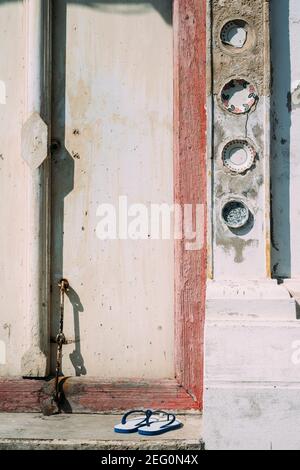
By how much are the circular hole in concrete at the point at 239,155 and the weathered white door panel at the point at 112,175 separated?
417 mm

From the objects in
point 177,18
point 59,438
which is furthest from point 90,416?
point 177,18

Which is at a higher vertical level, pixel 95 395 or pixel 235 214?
pixel 235 214

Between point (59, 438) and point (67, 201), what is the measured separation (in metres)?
1.35

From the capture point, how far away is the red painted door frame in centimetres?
470

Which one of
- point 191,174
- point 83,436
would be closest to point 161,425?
point 83,436

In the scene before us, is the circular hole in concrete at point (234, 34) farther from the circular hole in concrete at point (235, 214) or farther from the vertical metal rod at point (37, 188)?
the vertical metal rod at point (37, 188)

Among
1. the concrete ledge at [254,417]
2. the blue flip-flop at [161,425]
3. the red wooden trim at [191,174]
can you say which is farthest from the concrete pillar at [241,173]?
the blue flip-flop at [161,425]

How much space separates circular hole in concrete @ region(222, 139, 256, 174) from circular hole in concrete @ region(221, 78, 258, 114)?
0.17m

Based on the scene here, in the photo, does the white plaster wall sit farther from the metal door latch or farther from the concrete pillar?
the concrete pillar

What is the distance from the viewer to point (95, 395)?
4742 millimetres

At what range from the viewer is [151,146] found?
4.85 metres

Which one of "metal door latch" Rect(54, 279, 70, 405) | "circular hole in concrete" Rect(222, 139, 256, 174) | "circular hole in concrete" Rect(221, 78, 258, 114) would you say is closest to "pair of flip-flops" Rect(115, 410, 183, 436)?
"metal door latch" Rect(54, 279, 70, 405)

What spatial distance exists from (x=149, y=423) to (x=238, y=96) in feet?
5.71

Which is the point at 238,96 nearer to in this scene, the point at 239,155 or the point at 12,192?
the point at 239,155
